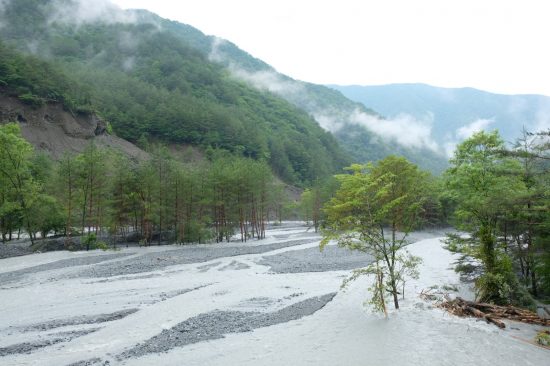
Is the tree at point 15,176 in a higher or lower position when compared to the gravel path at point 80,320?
higher

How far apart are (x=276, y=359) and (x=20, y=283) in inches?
870

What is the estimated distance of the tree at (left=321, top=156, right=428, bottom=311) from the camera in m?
15.9

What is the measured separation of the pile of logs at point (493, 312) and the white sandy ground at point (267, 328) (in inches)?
17.1

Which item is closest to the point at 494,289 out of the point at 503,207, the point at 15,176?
the point at 503,207

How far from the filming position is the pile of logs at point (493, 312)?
15133 millimetres

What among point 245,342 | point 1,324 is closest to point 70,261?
point 1,324

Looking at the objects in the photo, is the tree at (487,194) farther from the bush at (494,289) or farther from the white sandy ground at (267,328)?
the white sandy ground at (267,328)

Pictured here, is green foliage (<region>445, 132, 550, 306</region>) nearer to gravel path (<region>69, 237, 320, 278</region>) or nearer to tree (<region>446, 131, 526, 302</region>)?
tree (<region>446, 131, 526, 302</region>)

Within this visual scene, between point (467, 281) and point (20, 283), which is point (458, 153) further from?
point (20, 283)

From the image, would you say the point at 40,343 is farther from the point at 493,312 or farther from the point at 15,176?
the point at 15,176

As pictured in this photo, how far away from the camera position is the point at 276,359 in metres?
12.6

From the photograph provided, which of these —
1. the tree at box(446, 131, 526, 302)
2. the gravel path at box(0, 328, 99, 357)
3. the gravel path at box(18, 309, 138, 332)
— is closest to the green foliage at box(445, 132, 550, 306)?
the tree at box(446, 131, 526, 302)

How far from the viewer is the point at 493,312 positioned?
16.0 metres

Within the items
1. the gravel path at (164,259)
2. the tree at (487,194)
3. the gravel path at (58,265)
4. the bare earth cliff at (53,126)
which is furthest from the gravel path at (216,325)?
the bare earth cliff at (53,126)
